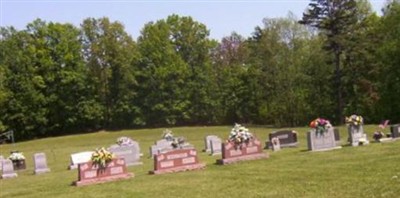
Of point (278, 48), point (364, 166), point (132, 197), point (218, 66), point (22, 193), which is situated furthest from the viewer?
point (218, 66)

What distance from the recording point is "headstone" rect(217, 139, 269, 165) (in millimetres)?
18359

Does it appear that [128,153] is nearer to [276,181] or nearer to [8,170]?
[8,170]

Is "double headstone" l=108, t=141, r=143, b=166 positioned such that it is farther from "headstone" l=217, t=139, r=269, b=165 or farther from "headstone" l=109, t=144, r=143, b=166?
"headstone" l=217, t=139, r=269, b=165

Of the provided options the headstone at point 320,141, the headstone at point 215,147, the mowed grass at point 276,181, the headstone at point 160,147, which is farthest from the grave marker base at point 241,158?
the headstone at point 160,147

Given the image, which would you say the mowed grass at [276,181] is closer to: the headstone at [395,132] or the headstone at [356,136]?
the headstone at [356,136]

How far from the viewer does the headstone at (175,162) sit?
17547 mm

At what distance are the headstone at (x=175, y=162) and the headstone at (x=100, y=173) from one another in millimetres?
900

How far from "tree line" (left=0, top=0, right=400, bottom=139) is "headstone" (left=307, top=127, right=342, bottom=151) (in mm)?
36630

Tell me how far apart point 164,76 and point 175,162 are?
1901 inches

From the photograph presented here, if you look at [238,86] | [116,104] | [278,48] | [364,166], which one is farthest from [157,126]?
[364,166]

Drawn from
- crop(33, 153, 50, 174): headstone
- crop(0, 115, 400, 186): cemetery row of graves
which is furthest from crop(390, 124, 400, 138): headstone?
crop(33, 153, 50, 174): headstone

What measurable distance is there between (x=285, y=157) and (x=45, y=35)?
54.8 metres

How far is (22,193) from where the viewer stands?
1602 cm

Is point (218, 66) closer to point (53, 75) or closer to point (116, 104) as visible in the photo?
point (116, 104)
